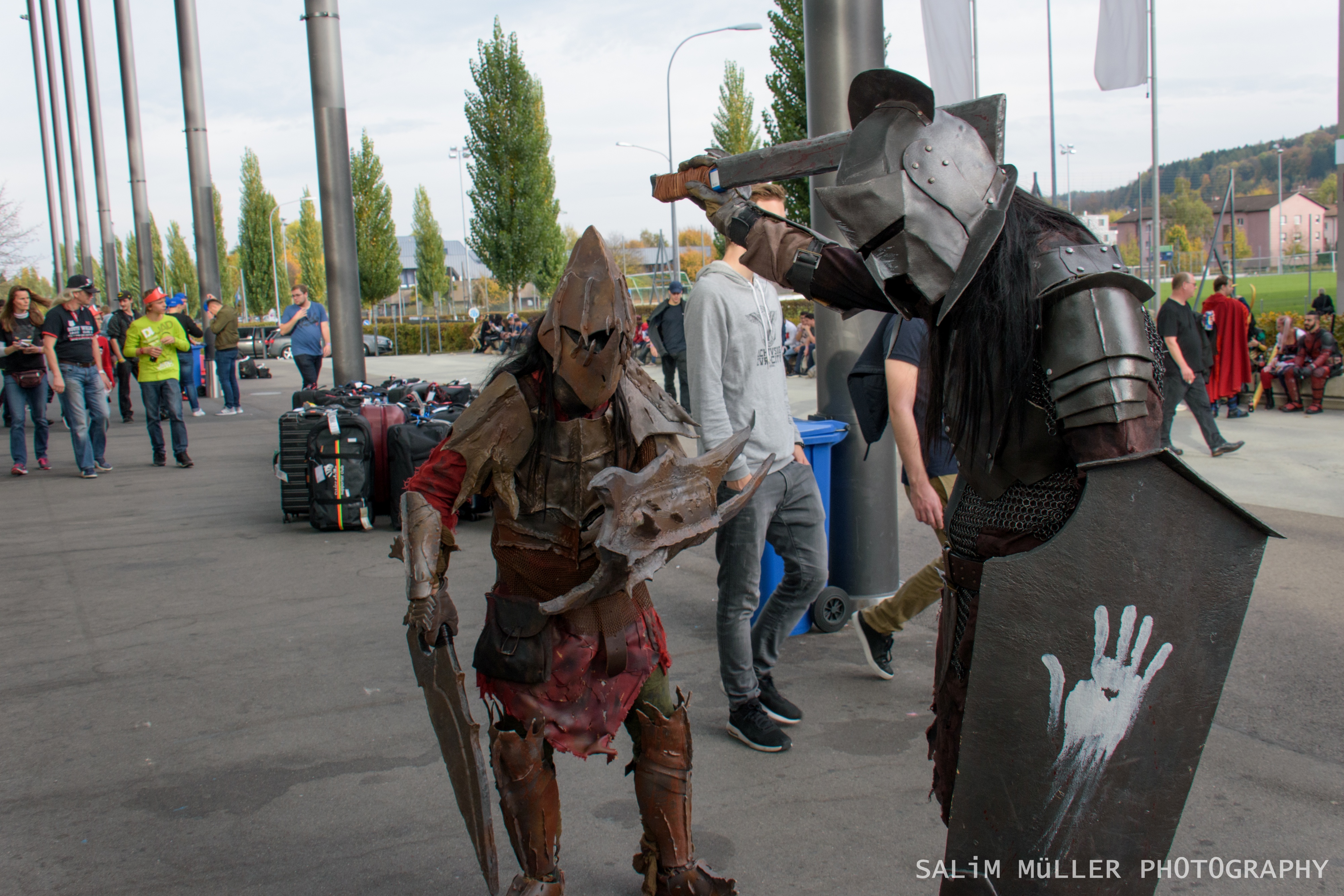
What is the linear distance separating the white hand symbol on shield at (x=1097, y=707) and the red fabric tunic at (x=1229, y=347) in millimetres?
11962

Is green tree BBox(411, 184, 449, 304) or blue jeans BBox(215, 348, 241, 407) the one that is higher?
green tree BBox(411, 184, 449, 304)

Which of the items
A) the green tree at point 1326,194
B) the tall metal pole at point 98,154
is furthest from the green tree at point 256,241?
the green tree at point 1326,194

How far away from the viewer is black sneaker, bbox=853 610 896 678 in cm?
434

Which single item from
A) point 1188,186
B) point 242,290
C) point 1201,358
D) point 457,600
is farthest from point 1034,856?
point 1188,186

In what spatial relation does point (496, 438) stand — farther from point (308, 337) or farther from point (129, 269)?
point (129, 269)

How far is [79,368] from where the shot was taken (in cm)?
1034

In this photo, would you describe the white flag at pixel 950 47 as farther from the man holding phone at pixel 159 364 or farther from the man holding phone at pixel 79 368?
the man holding phone at pixel 79 368

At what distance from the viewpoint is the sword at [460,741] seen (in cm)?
223

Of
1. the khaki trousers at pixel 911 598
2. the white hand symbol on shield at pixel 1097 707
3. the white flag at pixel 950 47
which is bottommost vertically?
the khaki trousers at pixel 911 598

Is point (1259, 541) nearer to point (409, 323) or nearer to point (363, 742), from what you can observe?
point (363, 742)

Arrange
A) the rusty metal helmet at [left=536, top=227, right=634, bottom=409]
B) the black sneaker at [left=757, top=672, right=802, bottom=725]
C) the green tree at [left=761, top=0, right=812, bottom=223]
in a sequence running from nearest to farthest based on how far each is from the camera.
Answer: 1. the rusty metal helmet at [left=536, top=227, right=634, bottom=409]
2. the black sneaker at [left=757, top=672, right=802, bottom=725]
3. the green tree at [left=761, top=0, right=812, bottom=223]

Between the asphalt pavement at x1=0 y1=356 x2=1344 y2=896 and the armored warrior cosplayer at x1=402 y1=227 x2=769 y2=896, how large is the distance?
44cm

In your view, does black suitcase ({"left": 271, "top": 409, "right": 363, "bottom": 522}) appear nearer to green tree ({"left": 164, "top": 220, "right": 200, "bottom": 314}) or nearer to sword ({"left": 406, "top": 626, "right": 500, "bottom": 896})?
sword ({"left": 406, "top": 626, "right": 500, "bottom": 896})

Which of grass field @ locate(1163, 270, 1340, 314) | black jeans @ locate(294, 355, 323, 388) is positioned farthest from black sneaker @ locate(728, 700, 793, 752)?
grass field @ locate(1163, 270, 1340, 314)
